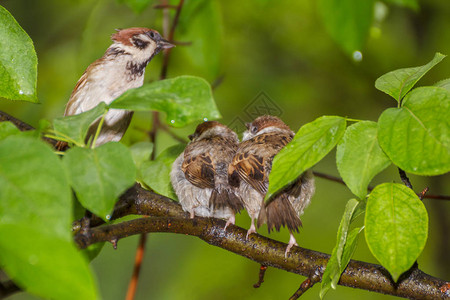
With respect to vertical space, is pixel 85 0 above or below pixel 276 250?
above

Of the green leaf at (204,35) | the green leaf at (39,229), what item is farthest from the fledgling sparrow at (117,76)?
the green leaf at (39,229)

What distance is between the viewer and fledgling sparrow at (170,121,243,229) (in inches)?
86.1

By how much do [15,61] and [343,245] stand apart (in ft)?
3.08

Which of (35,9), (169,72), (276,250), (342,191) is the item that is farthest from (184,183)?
(35,9)

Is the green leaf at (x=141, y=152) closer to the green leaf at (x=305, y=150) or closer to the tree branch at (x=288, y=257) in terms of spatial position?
the tree branch at (x=288, y=257)

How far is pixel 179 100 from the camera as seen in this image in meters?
1.12

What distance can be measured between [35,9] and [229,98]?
2193mm

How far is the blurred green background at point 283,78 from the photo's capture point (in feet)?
14.0

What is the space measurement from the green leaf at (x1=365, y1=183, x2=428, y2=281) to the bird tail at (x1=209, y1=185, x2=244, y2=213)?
89 centimetres

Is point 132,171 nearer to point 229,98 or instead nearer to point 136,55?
point 136,55

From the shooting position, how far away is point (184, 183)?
241cm

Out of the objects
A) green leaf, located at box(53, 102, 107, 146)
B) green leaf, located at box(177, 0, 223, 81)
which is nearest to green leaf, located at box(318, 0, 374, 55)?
→ green leaf, located at box(177, 0, 223, 81)

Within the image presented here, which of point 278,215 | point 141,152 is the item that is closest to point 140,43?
point 141,152

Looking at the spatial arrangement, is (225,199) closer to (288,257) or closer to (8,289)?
(288,257)
